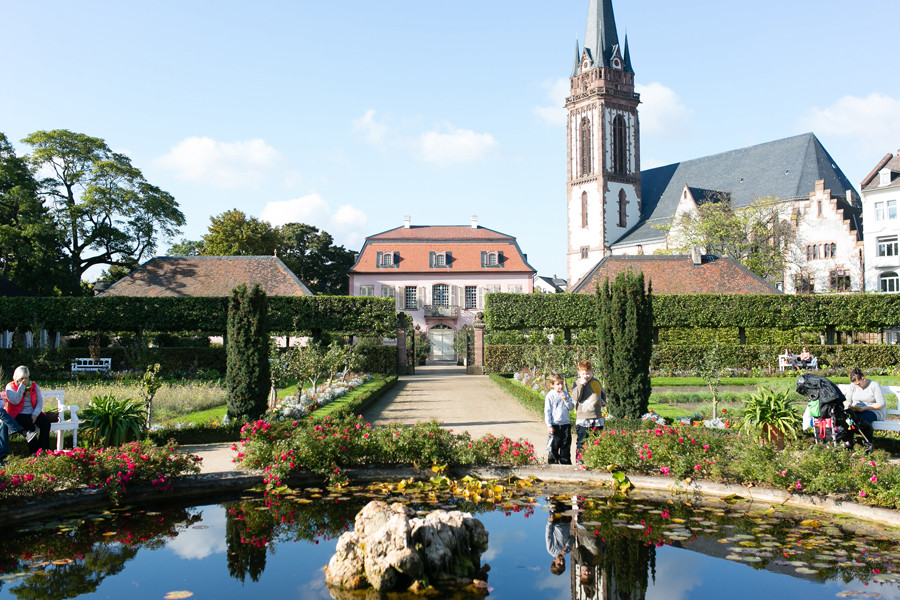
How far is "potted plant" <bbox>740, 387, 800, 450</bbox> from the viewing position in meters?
8.95

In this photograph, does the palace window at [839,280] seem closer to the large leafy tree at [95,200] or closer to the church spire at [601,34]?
the church spire at [601,34]

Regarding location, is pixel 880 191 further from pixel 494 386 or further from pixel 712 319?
pixel 494 386

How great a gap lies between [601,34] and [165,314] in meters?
49.8

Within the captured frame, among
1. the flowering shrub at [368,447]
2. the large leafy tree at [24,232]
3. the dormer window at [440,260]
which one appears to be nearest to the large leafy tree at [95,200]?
the large leafy tree at [24,232]

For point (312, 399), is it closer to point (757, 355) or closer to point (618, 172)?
point (757, 355)

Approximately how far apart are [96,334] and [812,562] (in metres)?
27.8

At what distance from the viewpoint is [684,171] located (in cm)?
6234

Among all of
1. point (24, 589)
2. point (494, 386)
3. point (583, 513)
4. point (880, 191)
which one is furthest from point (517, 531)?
point (880, 191)

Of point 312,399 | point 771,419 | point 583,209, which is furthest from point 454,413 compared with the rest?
point 583,209

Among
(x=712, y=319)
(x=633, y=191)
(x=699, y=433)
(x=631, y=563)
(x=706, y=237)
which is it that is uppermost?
(x=633, y=191)

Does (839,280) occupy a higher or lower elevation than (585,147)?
lower

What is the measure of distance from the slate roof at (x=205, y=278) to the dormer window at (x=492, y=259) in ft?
48.7

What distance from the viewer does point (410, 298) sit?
4522 centimetres

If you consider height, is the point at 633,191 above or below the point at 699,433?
above
